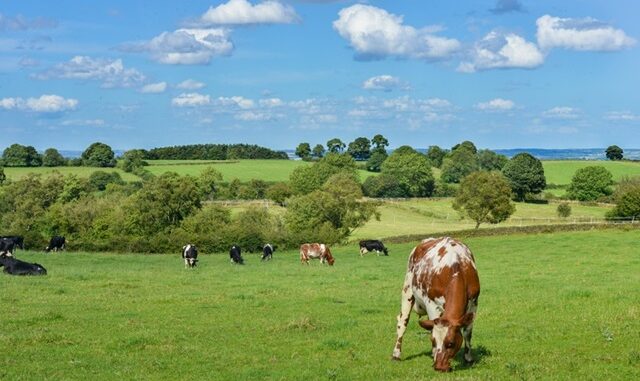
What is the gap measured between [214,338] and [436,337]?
21.4ft

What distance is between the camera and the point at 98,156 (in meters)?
151

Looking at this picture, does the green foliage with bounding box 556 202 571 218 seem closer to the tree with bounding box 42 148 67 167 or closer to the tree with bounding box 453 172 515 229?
the tree with bounding box 453 172 515 229

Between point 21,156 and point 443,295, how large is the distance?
149 meters

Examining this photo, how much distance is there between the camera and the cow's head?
1239 cm

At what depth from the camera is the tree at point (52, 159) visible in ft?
491

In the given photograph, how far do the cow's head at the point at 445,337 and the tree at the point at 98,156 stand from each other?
146204mm

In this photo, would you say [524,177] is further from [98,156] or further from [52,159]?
[52,159]

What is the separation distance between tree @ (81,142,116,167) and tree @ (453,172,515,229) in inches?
3770

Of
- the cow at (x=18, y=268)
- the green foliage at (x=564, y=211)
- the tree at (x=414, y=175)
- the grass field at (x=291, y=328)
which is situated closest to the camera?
the grass field at (x=291, y=328)

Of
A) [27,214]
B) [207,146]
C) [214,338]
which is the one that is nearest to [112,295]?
[214,338]

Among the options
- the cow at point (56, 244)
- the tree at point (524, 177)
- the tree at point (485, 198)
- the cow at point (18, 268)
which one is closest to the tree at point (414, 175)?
the tree at point (524, 177)

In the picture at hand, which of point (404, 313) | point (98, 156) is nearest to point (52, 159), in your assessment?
point (98, 156)

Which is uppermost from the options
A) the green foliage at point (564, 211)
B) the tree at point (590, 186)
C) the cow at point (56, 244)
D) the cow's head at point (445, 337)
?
the tree at point (590, 186)

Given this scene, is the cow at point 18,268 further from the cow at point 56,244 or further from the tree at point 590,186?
the tree at point 590,186
